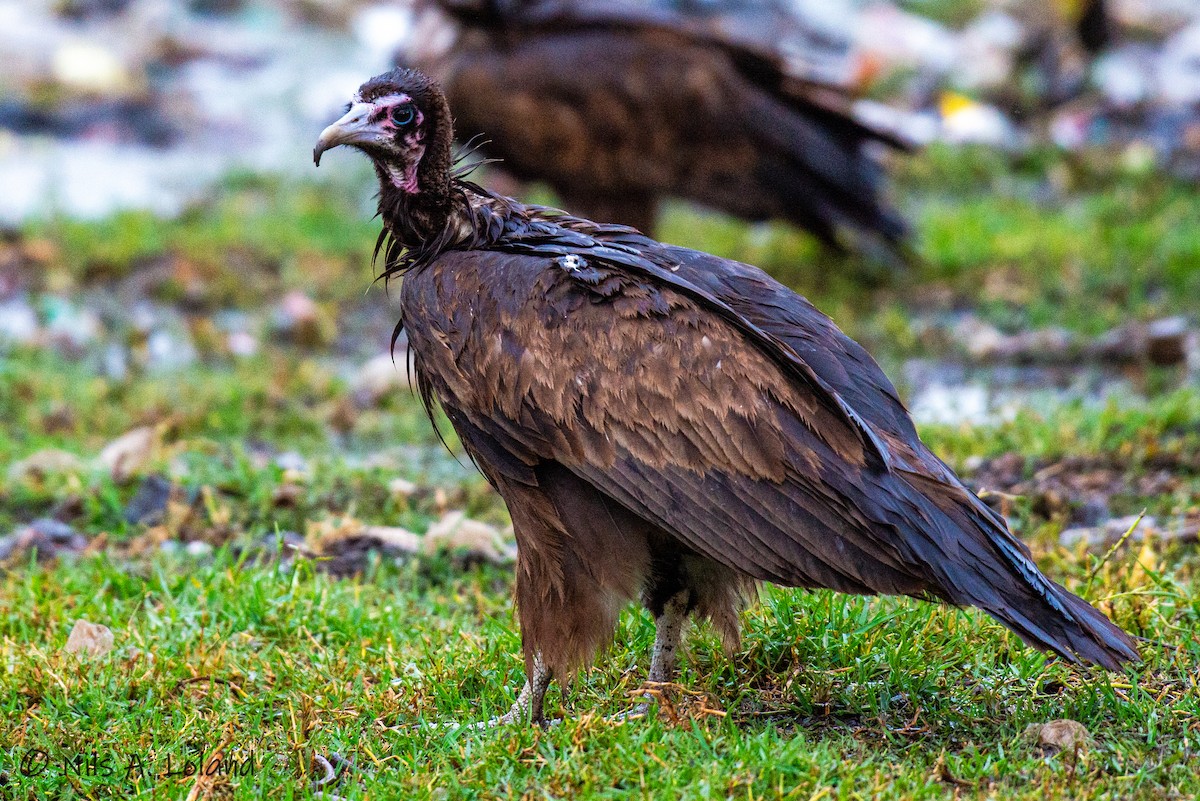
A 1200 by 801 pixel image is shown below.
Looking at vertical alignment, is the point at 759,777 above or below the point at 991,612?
below

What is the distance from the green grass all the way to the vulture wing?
1.20 feet

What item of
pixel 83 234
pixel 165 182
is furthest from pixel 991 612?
pixel 165 182

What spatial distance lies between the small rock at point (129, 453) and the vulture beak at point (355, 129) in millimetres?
2120

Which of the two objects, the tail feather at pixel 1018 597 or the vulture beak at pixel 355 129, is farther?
the vulture beak at pixel 355 129

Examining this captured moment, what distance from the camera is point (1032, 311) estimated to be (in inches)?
299

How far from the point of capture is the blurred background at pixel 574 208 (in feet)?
18.3

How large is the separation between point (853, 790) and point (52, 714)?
1945 millimetres

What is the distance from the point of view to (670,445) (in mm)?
3408

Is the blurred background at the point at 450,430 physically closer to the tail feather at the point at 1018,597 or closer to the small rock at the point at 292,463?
the small rock at the point at 292,463

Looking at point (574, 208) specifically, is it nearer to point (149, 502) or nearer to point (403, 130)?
point (149, 502)

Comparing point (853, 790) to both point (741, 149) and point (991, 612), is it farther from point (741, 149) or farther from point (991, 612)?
point (741, 149)

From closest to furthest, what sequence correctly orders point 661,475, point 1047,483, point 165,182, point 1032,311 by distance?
point 661,475, point 1047,483, point 1032,311, point 165,182

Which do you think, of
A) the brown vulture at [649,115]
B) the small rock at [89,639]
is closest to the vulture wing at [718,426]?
the small rock at [89,639]

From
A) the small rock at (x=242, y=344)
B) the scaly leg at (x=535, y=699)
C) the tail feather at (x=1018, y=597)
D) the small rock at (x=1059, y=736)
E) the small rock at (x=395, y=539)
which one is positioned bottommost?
the small rock at (x=242, y=344)
